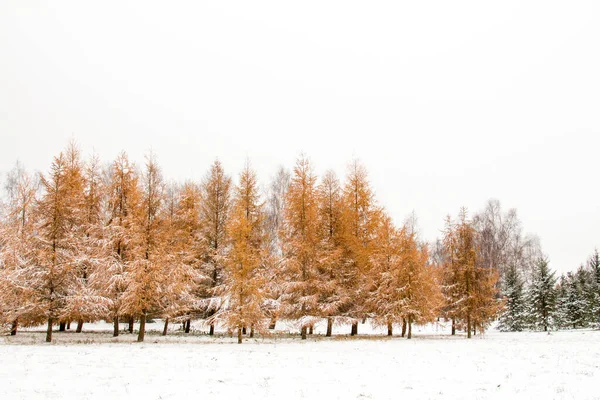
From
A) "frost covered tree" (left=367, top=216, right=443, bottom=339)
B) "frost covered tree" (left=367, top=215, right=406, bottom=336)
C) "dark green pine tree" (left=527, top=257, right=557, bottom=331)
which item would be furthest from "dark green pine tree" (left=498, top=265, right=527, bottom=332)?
"frost covered tree" (left=367, top=215, right=406, bottom=336)

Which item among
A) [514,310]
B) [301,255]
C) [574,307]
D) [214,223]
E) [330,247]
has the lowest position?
[514,310]

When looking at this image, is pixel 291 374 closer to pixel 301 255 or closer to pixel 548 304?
pixel 301 255

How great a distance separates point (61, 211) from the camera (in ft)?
75.5

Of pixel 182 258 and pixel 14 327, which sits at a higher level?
pixel 182 258

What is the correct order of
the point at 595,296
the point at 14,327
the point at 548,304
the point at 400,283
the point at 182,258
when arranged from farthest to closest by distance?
the point at 548,304, the point at 595,296, the point at 400,283, the point at 182,258, the point at 14,327

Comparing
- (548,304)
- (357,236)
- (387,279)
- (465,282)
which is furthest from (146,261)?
(548,304)

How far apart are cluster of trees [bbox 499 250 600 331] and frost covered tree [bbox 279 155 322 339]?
29.4 meters

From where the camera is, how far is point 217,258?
26.8m

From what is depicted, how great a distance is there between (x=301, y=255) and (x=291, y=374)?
45.1 ft

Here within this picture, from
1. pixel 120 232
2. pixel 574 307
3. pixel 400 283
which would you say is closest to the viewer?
pixel 120 232

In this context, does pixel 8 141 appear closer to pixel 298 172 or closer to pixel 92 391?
pixel 298 172

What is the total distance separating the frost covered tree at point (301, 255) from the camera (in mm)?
26344

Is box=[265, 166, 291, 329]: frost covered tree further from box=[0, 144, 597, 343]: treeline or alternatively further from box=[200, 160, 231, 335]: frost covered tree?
box=[200, 160, 231, 335]: frost covered tree

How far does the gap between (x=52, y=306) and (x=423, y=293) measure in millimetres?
23293
